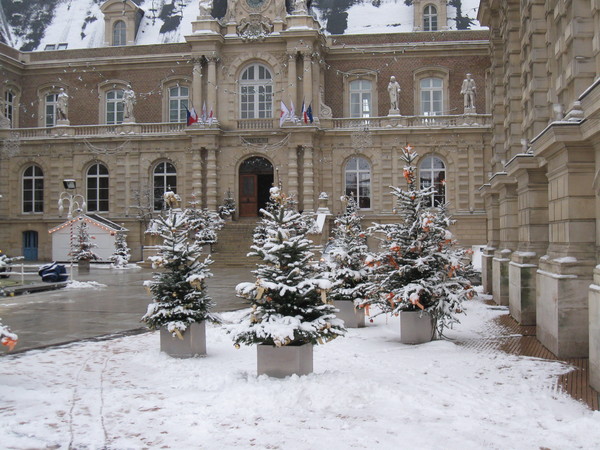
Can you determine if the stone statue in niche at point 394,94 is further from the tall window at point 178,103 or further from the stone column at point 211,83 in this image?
the tall window at point 178,103

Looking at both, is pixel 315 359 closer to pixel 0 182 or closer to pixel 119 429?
pixel 119 429

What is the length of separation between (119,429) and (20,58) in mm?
39457

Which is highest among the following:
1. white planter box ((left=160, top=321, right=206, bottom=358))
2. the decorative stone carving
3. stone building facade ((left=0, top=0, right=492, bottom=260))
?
the decorative stone carving

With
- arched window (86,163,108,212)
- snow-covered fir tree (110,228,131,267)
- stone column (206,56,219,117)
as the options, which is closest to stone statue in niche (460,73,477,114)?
stone column (206,56,219,117)

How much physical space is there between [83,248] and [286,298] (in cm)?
2620

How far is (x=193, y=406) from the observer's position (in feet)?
24.3

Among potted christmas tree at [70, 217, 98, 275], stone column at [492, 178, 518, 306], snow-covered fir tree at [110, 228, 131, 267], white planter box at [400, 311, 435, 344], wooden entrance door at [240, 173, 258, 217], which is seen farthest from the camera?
wooden entrance door at [240, 173, 258, 217]

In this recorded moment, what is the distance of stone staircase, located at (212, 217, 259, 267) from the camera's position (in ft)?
103

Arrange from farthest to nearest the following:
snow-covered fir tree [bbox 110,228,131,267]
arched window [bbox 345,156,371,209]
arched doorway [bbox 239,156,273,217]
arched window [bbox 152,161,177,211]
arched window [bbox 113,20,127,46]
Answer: arched window [bbox 113,20,127,46] → arched window [bbox 152,161,177,211] → arched doorway [bbox 239,156,273,217] → arched window [bbox 345,156,371,209] → snow-covered fir tree [bbox 110,228,131,267]

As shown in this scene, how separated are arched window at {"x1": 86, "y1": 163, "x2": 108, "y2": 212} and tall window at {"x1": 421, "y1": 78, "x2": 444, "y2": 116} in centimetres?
1986

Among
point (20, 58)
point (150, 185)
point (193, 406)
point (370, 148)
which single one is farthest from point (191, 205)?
point (193, 406)

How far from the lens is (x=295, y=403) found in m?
7.36

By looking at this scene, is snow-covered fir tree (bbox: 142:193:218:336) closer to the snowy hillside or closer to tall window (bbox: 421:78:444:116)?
tall window (bbox: 421:78:444:116)

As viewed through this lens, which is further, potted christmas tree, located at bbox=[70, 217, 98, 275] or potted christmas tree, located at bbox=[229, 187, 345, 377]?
potted christmas tree, located at bbox=[70, 217, 98, 275]
